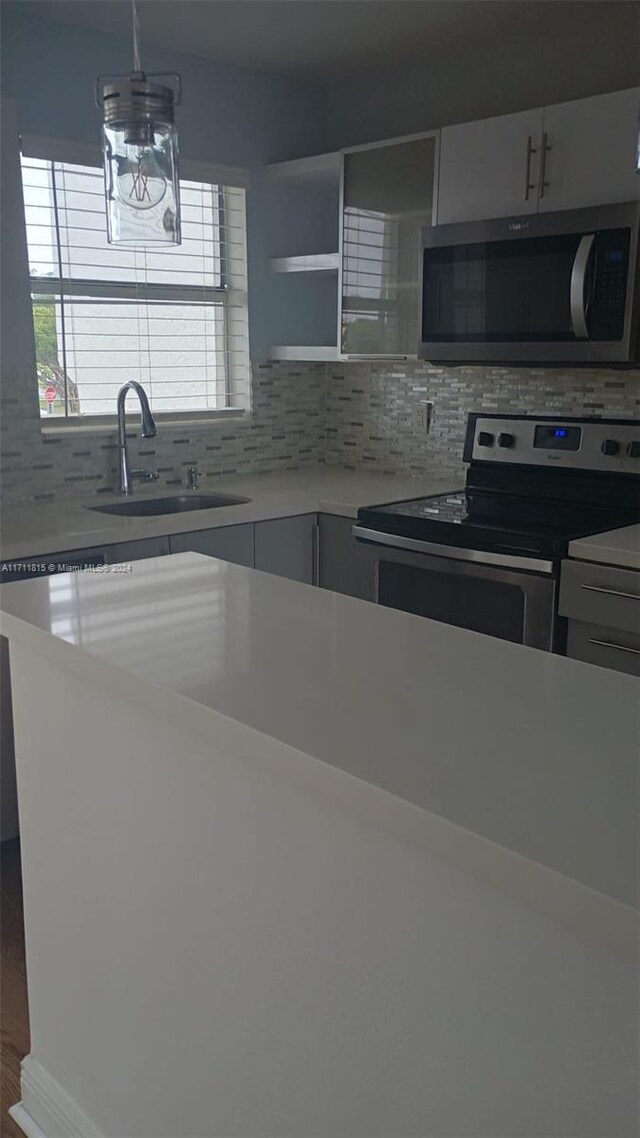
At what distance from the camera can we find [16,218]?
9.91 feet

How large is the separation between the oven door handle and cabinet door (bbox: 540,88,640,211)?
1.05 meters

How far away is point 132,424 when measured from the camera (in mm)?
3457

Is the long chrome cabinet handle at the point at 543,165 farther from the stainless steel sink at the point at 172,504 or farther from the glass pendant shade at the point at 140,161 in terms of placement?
the glass pendant shade at the point at 140,161

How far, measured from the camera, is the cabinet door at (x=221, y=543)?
Answer: 9.67ft

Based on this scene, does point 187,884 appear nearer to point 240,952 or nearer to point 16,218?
point 240,952

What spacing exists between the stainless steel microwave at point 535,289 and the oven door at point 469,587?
25.4 inches

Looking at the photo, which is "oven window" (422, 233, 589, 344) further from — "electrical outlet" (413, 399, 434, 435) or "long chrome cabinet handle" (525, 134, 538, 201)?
"electrical outlet" (413, 399, 434, 435)

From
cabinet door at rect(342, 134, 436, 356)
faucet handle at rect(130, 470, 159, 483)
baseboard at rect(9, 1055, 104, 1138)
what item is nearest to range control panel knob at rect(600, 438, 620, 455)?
cabinet door at rect(342, 134, 436, 356)

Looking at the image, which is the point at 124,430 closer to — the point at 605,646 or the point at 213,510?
the point at 213,510

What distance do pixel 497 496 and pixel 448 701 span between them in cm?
231

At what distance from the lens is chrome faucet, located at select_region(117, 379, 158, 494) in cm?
322

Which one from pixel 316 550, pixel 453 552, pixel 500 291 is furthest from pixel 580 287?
pixel 316 550

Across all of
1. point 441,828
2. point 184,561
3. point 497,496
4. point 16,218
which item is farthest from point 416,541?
point 441,828

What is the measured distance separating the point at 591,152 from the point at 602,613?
4.35 feet
